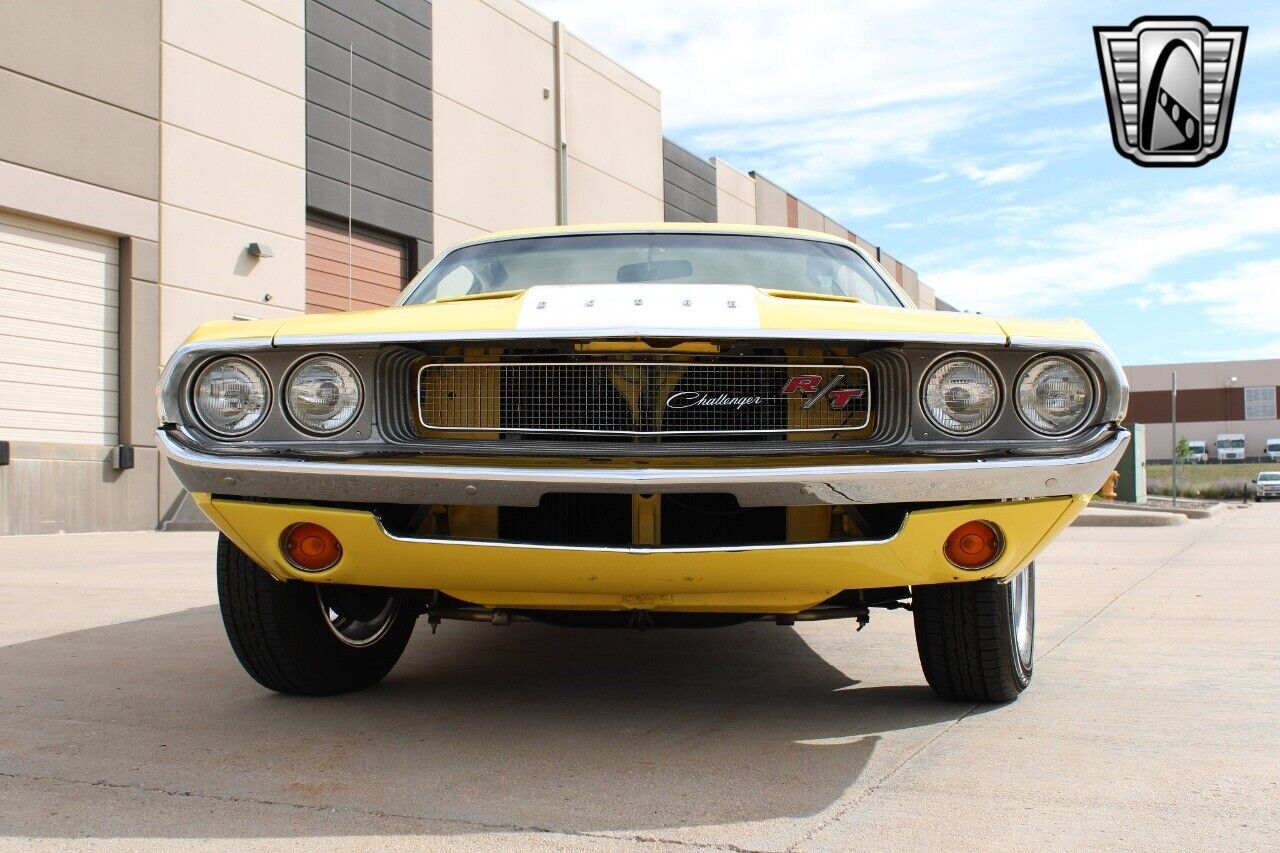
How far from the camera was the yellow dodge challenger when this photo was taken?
2.57m

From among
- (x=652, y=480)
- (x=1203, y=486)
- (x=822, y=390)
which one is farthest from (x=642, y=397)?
(x=1203, y=486)

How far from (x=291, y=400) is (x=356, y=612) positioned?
82cm

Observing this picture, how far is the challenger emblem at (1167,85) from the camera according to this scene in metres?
9.07

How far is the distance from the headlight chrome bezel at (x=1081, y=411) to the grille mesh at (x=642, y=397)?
343mm

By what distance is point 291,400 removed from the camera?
109 inches

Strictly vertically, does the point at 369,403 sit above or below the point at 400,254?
below

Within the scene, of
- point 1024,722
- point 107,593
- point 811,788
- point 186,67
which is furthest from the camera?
point 186,67

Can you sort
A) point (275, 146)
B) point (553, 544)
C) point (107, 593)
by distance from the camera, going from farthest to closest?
1. point (275, 146)
2. point (107, 593)
3. point (553, 544)

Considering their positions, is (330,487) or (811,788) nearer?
(811,788)

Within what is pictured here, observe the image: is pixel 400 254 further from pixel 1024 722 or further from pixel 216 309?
pixel 1024 722

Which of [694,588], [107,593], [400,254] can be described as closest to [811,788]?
[694,588]

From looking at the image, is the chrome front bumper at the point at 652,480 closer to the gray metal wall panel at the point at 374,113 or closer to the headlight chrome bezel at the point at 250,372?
the headlight chrome bezel at the point at 250,372

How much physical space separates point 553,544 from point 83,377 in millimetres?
15142

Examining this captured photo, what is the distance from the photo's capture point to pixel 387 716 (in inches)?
121
